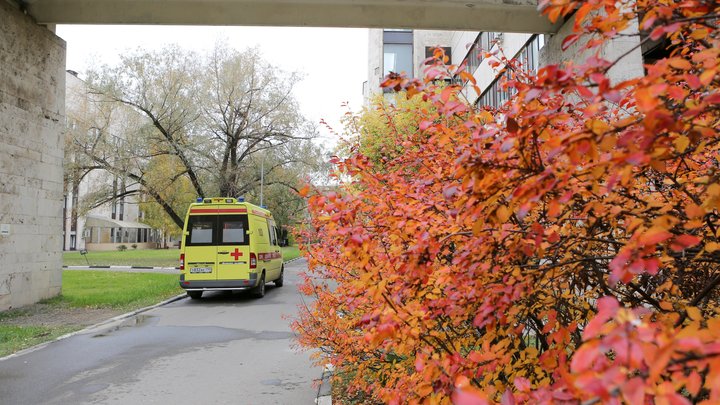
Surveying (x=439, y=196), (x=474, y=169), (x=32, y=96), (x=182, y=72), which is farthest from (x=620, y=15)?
(x=182, y=72)

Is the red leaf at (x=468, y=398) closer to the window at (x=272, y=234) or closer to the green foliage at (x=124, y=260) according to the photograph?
the window at (x=272, y=234)

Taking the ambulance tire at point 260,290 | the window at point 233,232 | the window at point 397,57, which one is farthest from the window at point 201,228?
the window at point 397,57

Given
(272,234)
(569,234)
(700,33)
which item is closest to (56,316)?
(272,234)

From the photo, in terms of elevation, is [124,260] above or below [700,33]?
below

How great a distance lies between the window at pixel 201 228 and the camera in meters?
13.3

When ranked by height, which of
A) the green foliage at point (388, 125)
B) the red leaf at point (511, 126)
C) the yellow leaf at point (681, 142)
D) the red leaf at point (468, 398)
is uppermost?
the green foliage at point (388, 125)

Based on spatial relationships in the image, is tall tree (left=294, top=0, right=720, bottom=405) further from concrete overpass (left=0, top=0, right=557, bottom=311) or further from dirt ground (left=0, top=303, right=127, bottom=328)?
dirt ground (left=0, top=303, right=127, bottom=328)

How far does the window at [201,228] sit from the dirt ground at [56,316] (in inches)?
105

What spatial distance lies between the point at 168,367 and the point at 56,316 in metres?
5.19

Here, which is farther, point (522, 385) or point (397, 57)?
point (397, 57)

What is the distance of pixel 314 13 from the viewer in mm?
9984

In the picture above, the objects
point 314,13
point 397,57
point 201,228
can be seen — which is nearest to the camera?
point 314,13

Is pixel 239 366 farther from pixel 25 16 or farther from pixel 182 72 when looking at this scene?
pixel 182 72

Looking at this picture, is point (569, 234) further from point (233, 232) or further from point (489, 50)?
point (489, 50)
